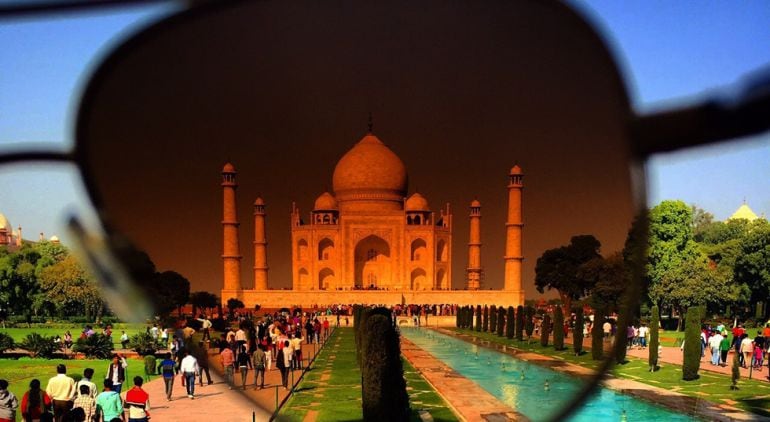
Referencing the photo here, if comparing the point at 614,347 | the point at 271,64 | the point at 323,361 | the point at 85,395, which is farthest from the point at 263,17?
the point at 323,361

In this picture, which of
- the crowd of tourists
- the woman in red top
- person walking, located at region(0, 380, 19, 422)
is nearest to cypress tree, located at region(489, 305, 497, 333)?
the crowd of tourists

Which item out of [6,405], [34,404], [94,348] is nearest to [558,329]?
[94,348]

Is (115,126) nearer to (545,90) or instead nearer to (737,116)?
(545,90)

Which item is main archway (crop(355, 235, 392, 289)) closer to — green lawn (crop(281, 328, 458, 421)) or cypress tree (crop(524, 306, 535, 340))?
cypress tree (crop(524, 306, 535, 340))

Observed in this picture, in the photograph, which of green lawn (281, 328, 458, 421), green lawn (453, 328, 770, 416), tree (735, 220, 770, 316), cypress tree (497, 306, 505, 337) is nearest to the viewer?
green lawn (281, 328, 458, 421)

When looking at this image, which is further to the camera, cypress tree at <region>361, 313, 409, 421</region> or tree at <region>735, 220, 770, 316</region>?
tree at <region>735, 220, 770, 316</region>

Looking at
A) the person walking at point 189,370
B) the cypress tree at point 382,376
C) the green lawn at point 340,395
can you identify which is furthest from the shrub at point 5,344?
the cypress tree at point 382,376

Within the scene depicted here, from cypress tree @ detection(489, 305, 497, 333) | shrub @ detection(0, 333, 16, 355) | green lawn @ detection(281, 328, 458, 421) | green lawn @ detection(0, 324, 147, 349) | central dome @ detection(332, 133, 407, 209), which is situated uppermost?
central dome @ detection(332, 133, 407, 209)
